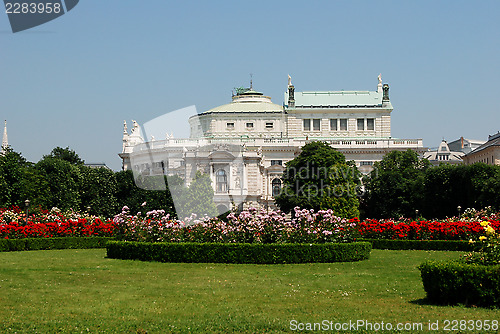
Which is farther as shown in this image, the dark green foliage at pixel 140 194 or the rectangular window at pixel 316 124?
the rectangular window at pixel 316 124

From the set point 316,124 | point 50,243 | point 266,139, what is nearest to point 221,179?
point 266,139

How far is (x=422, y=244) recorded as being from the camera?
3259 centimetres

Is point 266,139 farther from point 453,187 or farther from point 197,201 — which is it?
point 453,187

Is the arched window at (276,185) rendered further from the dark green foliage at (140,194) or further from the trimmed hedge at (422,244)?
the trimmed hedge at (422,244)

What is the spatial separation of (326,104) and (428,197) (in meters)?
30.8

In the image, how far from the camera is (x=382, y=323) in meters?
12.3

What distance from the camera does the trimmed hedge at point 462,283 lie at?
1315 cm

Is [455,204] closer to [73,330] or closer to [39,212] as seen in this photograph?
[39,212]

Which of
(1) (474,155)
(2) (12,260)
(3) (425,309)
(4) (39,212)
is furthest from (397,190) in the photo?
(1) (474,155)

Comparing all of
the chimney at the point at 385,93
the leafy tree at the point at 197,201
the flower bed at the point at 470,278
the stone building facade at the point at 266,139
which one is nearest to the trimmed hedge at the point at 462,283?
the flower bed at the point at 470,278

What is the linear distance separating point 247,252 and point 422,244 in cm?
1195

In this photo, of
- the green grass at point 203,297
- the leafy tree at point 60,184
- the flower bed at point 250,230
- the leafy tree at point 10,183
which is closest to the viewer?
the green grass at point 203,297

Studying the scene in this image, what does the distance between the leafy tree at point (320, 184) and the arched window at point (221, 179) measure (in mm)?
12712

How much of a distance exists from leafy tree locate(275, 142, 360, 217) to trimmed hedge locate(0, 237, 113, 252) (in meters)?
22.7
